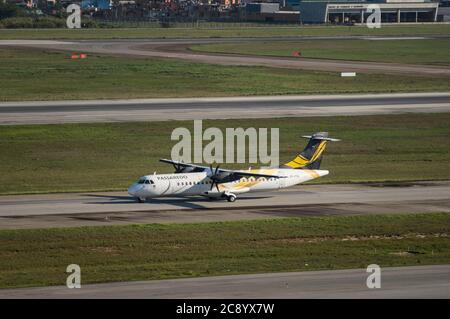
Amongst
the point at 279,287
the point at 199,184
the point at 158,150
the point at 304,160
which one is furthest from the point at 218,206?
the point at 158,150

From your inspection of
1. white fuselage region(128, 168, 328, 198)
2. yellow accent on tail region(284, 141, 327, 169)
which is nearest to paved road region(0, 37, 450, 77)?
yellow accent on tail region(284, 141, 327, 169)

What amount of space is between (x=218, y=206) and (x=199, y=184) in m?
1.90

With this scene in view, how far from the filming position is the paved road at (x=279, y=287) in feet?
128

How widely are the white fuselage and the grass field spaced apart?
303 feet

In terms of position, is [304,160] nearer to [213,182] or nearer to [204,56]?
[213,182]

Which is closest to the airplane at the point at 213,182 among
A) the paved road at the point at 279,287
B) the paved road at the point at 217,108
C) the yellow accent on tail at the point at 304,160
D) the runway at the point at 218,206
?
the yellow accent on tail at the point at 304,160

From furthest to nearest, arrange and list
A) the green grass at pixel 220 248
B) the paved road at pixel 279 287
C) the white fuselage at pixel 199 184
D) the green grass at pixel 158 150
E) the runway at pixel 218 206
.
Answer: the green grass at pixel 158 150, the white fuselage at pixel 199 184, the runway at pixel 218 206, the green grass at pixel 220 248, the paved road at pixel 279 287

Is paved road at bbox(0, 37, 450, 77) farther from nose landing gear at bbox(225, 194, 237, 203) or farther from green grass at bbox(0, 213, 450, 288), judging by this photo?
green grass at bbox(0, 213, 450, 288)

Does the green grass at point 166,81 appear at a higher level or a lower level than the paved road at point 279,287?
lower

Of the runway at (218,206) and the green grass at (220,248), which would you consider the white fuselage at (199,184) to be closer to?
the runway at (218,206)

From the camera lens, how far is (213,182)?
200 feet

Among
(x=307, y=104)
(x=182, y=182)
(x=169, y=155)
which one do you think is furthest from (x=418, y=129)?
(x=182, y=182)

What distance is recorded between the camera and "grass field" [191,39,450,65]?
158 metres
